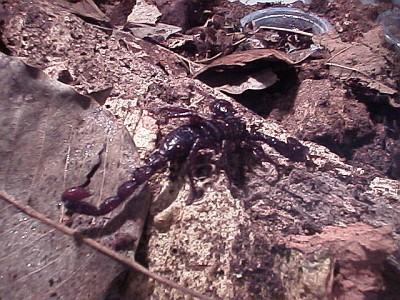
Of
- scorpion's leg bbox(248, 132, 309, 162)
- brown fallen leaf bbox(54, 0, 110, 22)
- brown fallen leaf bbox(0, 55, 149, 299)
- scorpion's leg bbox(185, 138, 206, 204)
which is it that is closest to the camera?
brown fallen leaf bbox(0, 55, 149, 299)

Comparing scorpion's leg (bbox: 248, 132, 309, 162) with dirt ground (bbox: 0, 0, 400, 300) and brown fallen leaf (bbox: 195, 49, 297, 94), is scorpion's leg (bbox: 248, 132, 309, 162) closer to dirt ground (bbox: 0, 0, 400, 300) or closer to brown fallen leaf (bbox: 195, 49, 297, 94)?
dirt ground (bbox: 0, 0, 400, 300)

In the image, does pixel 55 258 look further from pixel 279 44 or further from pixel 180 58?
pixel 279 44

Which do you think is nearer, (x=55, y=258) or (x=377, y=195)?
(x=55, y=258)

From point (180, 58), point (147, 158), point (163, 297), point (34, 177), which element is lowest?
point (163, 297)

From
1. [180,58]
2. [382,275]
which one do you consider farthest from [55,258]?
[180,58]

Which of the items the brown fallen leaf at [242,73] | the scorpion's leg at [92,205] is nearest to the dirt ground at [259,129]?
the brown fallen leaf at [242,73]

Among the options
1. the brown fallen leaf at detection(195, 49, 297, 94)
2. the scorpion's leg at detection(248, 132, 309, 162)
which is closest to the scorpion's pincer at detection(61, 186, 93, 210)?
the scorpion's leg at detection(248, 132, 309, 162)

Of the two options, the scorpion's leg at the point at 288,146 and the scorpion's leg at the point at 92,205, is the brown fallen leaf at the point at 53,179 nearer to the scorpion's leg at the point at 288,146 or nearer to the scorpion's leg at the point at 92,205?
the scorpion's leg at the point at 92,205
